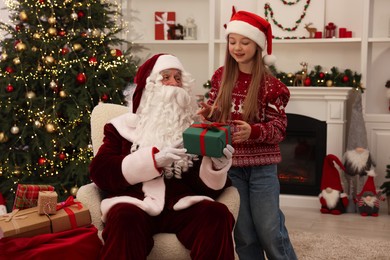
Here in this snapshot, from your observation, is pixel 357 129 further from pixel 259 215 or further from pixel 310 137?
pixel 259 215

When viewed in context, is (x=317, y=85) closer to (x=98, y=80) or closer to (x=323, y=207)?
(x=323, y=207)

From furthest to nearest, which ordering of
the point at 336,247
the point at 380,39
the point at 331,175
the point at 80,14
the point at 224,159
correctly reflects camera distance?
the point at 380,39
the point at 331,175
the point at 80,14
the point at 336,247
the point at 224,159

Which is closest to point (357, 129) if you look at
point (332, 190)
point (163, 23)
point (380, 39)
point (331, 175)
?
point (331, 175)

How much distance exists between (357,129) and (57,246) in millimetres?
3426

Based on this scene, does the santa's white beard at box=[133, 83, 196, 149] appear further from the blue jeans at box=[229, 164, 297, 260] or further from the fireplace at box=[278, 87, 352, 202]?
the fireplace at box=[278, 87, 352, 202]

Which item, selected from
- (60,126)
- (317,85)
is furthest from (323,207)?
(60,126)

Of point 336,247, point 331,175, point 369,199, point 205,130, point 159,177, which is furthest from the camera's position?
point 331,175

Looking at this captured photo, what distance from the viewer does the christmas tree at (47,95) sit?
4480 millimetres

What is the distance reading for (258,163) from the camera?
2.55 metres

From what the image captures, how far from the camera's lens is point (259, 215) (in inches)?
101

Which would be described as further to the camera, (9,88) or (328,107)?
(328,107)

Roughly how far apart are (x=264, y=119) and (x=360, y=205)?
8.58 ft

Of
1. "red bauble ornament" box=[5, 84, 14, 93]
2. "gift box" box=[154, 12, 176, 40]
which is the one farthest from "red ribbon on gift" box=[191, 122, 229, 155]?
"gift box" box=[154, 12, 176, 40]

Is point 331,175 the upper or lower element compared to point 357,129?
lower
